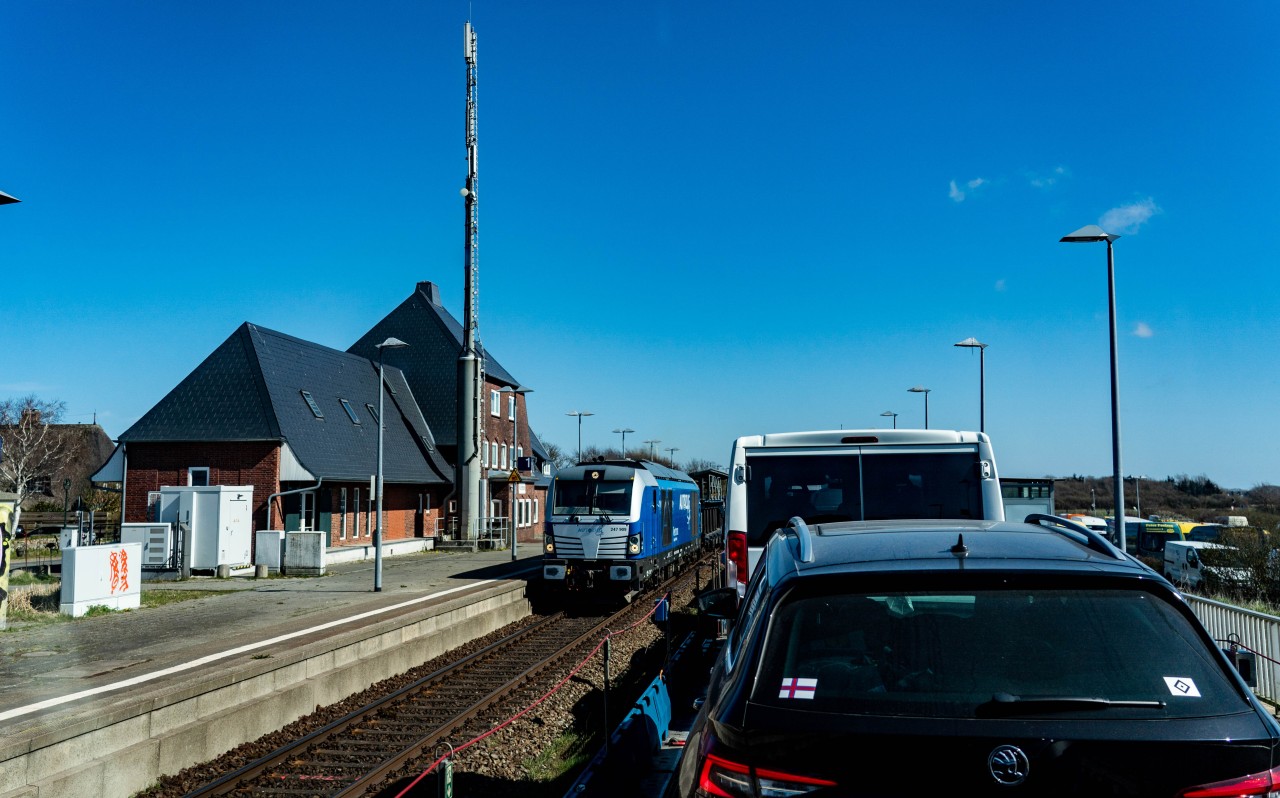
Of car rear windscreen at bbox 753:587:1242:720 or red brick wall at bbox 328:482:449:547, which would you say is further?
red brick wall at bbox 328:482:449:547

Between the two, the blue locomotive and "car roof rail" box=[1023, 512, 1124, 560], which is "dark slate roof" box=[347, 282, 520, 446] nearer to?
the blue locomotive

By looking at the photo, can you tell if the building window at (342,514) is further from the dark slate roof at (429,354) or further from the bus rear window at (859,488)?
the bus rear window at (859,488)

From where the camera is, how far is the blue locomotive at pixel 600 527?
21.5 metres

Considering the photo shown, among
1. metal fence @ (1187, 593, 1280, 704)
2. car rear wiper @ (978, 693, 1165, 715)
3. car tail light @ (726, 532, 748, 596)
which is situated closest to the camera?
car rear wiper @ (978, 693, 1165, 715)

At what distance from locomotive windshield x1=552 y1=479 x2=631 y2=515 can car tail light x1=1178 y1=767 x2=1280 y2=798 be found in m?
19.2

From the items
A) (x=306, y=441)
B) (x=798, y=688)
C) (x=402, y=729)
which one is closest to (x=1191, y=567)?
(x=402, y=729)

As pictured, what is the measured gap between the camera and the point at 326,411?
114 feet

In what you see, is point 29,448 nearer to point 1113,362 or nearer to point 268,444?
point 268,444

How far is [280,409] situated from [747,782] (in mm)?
30836

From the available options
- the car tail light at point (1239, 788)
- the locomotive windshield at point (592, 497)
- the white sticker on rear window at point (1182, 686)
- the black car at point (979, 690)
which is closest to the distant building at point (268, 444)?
the locomotive windshield at point (592, 497)

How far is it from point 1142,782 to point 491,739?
8.98 m

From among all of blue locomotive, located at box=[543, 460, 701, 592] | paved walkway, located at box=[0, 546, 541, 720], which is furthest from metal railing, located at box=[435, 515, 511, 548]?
blue locomotive, located at box=[543, 460, 701, 592]

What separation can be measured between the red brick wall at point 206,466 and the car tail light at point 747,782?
29035 millimetres

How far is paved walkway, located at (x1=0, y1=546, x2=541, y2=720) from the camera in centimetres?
1093
